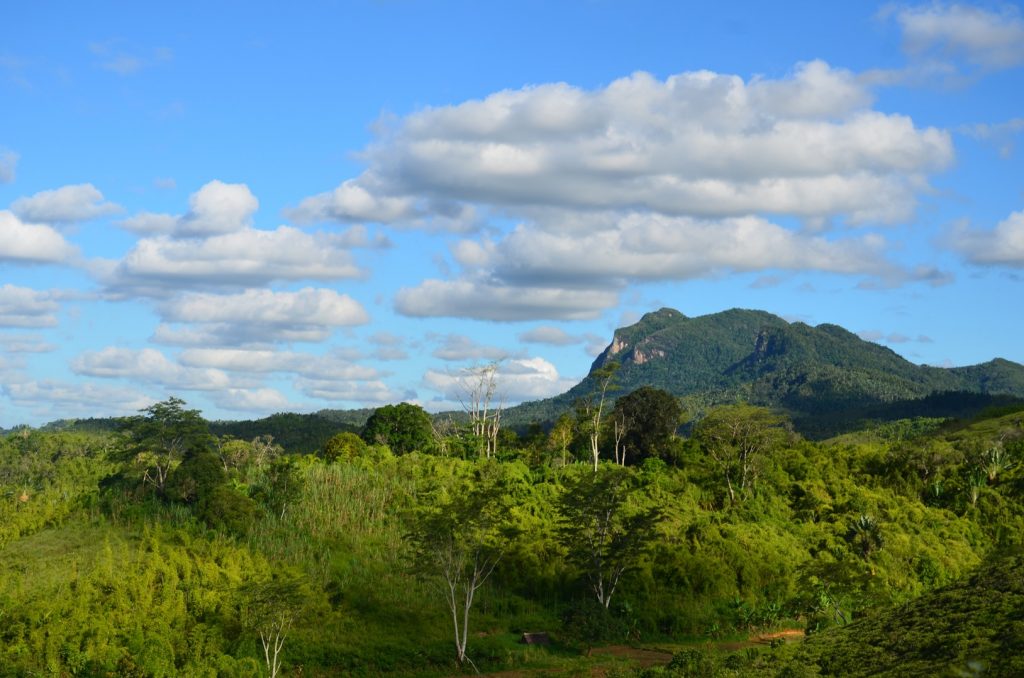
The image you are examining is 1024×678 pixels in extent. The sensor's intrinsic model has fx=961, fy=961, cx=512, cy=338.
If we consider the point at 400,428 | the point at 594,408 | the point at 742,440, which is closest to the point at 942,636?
the point at 742,440

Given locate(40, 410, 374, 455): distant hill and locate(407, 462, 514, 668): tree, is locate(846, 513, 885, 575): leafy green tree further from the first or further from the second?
locate(40, 410, 374, 455): distant hill

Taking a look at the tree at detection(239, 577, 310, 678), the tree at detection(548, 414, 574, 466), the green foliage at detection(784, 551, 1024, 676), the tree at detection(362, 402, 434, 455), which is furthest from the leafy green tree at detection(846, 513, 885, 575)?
the tree at detection(362, 402, 434, 455)

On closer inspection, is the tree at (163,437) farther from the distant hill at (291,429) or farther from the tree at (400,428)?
the distant hill at (291,429)

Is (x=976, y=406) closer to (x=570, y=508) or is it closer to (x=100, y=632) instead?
(x=570, y=508)

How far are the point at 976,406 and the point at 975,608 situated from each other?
131706 millimetres

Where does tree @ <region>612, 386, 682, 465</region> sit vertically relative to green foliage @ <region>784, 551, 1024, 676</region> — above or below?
above

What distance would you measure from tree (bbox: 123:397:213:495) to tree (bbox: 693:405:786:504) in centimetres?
2567

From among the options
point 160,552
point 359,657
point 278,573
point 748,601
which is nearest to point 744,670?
point 359,657

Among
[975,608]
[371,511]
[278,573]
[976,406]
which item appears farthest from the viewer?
[976,406]

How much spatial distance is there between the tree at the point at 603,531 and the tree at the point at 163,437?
16744mm

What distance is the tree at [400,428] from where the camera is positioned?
217 ft

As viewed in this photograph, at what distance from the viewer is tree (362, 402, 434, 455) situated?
217ft

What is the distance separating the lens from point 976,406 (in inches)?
5551

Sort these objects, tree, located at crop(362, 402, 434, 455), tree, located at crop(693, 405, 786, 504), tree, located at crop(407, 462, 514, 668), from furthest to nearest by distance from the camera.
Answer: tree, located at crop(362, 402, 434, 455) → tree, located at crop(693, 405, 786, 504) → tree, located at crop(407, 462, 514, 668)
